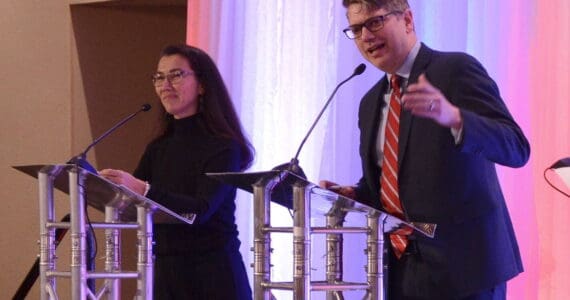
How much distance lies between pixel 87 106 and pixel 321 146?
6.23 ft

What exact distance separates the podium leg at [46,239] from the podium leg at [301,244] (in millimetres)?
877

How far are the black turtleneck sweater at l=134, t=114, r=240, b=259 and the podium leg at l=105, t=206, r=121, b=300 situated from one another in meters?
0.21

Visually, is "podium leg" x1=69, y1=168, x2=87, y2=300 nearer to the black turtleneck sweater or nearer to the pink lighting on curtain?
the black turtleneck sweater

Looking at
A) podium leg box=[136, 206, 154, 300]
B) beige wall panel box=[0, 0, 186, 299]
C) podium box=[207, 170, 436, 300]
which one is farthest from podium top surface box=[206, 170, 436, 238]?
beige wall panel box=[0, 0, 186, 299]

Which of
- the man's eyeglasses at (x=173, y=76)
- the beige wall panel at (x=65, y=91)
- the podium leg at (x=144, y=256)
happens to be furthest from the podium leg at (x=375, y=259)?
the beige wall panel at (x=65, y=91)

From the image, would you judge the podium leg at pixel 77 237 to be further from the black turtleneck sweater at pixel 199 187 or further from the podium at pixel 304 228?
the podium at pixel 304 228

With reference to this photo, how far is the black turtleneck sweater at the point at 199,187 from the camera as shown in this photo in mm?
3631

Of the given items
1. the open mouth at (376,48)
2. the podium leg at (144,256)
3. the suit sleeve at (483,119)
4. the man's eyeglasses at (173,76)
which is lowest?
the podium leg at (144,256)

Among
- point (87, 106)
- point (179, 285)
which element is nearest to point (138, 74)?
point (87, 106)

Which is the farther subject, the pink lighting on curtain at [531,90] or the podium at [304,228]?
the pink lighting on curtain at [531,90]

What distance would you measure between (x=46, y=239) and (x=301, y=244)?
3.07 feet

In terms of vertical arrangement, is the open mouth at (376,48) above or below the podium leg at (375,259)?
above

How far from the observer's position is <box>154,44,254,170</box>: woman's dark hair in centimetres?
379

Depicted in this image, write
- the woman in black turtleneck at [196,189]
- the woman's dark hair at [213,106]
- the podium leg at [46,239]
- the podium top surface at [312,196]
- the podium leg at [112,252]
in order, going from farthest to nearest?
the woman's dark hair at [213,106] → the woman in black turtleneck at [196,189] → the podium leg at [112,252] → the podium leg at [46,239] → the podium top surface at [312,196]
